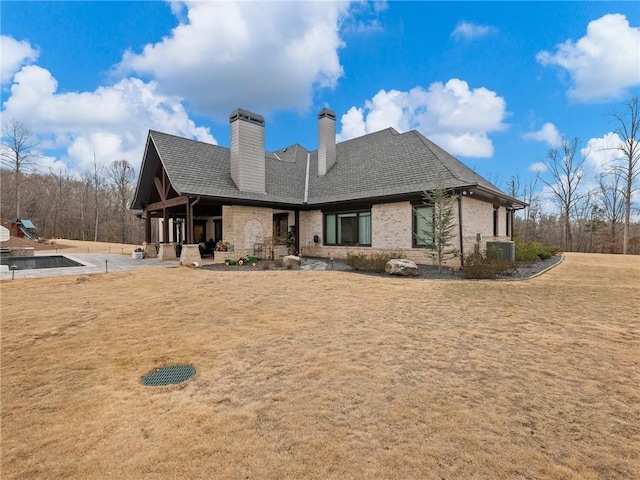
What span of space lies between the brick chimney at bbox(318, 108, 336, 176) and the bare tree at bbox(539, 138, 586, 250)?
960 inches

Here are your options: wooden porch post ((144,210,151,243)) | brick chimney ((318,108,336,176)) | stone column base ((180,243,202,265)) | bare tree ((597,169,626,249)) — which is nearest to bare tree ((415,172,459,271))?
brick chimney ((318,108,336,176))

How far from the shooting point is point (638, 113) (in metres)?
23.3

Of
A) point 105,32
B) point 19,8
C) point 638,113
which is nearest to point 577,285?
point 19,8

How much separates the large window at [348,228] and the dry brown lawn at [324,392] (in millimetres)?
8707

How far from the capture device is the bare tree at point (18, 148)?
2975 centimetres

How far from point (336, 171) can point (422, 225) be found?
274 inches

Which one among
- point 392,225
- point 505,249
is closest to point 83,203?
point 392,225

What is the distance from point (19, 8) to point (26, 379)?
39.6 feet

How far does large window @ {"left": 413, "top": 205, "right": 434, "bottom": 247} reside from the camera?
12.2 metres

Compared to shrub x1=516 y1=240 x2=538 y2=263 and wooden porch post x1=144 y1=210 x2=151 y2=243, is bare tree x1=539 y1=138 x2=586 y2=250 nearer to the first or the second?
shrub x1=516 y1=240 x2=538 y2=263

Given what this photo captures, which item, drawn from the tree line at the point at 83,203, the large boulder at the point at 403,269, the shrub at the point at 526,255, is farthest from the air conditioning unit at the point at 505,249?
the tree line at the point at 83,203

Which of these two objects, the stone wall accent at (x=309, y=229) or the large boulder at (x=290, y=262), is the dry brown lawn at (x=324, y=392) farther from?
the stone wall accent at (x=309, y=229)

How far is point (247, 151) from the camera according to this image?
15.3 metres

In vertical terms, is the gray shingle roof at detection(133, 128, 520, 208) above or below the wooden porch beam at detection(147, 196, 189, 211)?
above
